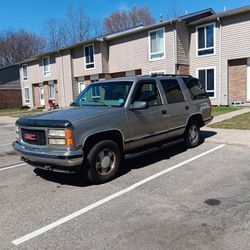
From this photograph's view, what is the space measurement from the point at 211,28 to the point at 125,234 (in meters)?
19.8

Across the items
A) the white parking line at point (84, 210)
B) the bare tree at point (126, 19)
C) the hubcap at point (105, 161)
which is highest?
the bare tree at point (126, 19)

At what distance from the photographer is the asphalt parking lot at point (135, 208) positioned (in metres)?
3.58

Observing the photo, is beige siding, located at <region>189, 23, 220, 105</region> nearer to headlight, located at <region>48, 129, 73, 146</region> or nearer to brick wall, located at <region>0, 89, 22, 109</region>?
headlight, located at <region>48, 129, 73, 146</region>

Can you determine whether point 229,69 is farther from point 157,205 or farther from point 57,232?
point 57,232

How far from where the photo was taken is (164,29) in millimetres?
21531

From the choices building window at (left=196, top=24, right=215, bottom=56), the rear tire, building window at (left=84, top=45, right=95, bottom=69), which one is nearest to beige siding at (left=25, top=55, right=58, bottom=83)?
building window at (left=84, top=45, right=95, bottom=69)

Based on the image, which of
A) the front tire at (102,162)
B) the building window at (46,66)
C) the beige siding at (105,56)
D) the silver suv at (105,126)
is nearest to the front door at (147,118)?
the silver suv at (105,126)

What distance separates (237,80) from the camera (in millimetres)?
19844

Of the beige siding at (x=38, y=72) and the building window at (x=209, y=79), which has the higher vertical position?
the beige siding at (x=38, y=72)

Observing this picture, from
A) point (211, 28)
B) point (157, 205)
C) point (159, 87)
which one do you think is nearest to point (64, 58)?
point (211, 28)

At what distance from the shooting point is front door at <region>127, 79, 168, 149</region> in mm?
6203

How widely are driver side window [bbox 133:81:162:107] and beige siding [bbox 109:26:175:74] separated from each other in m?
15.0

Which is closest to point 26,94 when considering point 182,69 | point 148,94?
point 182,69

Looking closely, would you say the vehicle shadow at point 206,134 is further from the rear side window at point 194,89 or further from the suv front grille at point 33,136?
the suv front grille at point 33,136
